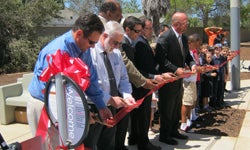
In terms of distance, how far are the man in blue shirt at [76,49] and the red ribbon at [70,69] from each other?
44cm

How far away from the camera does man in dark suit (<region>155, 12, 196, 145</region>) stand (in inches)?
207

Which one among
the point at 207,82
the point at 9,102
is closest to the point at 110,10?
the point at 9,102

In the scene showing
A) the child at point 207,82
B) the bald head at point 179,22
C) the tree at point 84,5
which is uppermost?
the tree at point 84,5

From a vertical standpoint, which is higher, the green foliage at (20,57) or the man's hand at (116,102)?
the man's hand at (116,102)

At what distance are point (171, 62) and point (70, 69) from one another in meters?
3.37

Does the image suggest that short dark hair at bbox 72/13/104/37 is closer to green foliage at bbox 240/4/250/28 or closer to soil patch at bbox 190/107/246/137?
soil patch at bbox 190/107/246/137

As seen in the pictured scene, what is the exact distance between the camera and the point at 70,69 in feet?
7.00

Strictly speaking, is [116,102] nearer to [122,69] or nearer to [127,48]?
[122,69]

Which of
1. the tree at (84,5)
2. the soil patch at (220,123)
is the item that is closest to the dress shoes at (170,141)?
the soil patch at (220,123)

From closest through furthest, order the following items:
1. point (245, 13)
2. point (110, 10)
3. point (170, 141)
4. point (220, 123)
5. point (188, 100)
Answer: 1. point (110, 10)
2. point (170, 141)
3. point (188, 100)
4. point (220, 123)
5. point (245, 13)

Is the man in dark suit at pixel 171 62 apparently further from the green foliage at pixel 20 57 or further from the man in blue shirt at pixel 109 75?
the green foliage at pixel 20 57

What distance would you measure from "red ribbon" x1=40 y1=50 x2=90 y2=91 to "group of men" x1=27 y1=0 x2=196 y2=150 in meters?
0.45

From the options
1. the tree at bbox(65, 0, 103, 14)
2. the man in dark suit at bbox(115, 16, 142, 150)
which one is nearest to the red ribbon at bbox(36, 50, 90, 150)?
the man in dark suit at bbox(115, 16, 142, 150)

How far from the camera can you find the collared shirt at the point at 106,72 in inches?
139
